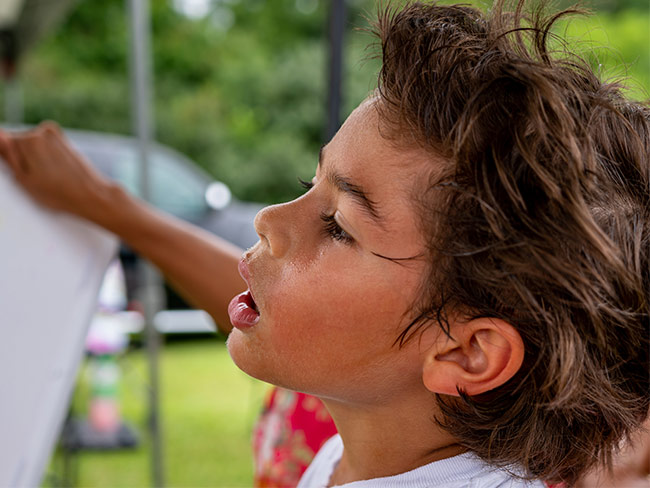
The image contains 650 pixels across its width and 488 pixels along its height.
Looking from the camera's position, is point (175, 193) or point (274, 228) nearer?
point (274, 228)

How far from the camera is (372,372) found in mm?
690

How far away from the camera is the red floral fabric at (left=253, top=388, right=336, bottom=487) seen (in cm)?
112

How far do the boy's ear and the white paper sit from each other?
683 mm

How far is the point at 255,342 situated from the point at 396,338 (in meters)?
0.14

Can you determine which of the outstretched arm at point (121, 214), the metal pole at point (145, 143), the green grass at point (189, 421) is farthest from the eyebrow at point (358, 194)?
the green grass at point (189, 421)

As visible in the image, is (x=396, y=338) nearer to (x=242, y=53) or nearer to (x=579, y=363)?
(x=579, y=363)

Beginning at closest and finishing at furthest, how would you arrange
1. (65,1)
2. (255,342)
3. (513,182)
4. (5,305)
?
(513,182)
(255,342)
(5,305)
(65,1)

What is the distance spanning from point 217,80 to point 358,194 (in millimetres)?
10640

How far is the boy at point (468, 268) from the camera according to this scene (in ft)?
2.00

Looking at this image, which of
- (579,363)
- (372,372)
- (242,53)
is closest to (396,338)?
(372,372)

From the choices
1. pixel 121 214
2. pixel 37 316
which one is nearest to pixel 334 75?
pixel 121 214

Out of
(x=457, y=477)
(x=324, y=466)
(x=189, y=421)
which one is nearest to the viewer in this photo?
(x=457, y=477)

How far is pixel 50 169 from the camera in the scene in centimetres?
119

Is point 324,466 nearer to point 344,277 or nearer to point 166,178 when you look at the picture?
point 344,277
